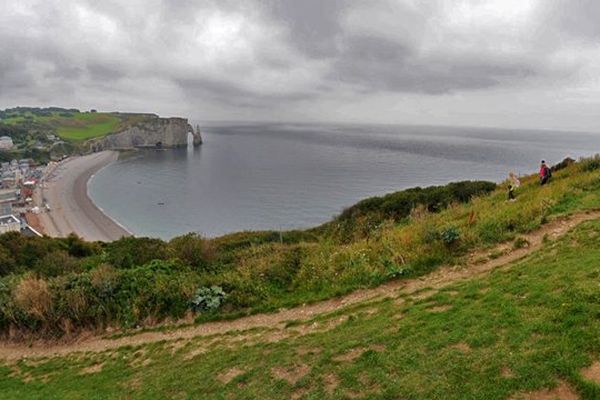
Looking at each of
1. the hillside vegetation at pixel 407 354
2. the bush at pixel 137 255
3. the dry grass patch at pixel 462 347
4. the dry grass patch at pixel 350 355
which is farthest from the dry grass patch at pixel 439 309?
the bush at pixel 137 255

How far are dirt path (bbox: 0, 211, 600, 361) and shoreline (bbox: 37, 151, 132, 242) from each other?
139 ft

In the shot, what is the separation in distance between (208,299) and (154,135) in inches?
6942

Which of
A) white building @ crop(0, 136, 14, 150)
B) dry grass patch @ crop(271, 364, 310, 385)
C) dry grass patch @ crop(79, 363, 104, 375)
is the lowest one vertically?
dry grass patch @ crop(79, 363, 104, 375)

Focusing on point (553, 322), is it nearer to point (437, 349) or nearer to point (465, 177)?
point (437, 349)

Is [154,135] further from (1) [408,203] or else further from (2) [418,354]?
(2) [418,354]

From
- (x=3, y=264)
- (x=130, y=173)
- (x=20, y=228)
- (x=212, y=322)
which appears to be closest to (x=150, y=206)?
(x=20, y=228)

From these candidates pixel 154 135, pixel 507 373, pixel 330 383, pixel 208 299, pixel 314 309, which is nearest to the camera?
pixel 507 373

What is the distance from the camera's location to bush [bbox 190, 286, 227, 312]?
1124 cm

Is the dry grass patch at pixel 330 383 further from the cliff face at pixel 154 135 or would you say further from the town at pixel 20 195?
the cliff face at pixel 154 135

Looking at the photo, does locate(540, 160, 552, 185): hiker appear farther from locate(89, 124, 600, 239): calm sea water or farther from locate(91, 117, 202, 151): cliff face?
locate(91, 117, 202, 151): cliff face

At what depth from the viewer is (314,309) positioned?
10.1 metres

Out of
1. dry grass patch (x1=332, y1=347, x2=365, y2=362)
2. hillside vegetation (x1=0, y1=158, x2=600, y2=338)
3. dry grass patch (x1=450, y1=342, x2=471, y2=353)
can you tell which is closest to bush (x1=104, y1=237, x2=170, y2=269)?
hillside vegetation (x1=0, y1=158, x2=600, y2=338)

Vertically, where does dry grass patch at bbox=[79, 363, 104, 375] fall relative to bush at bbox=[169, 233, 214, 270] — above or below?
below

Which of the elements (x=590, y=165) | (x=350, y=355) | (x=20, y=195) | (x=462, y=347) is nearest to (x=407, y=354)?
(x=462, y=347)
